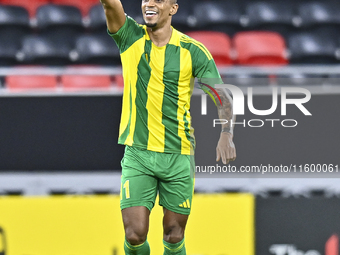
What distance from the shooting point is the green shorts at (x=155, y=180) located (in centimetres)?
328

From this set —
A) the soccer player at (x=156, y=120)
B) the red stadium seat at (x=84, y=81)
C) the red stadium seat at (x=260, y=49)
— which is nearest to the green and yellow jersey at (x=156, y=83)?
the soccer player at (x=156, y=120)

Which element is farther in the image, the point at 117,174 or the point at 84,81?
the point at 84,81

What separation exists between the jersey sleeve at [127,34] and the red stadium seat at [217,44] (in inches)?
98.3

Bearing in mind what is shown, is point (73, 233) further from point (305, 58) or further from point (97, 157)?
point (305, 58)

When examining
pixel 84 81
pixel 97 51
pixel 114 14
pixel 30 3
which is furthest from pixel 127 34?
pixel 30 3

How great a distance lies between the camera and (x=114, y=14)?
10.2 feet

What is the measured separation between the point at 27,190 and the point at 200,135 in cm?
155

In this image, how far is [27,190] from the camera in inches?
184

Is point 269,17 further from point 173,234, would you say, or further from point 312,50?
point 173,234

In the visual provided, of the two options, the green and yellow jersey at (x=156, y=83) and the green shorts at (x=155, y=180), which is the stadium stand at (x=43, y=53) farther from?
the green shorts at (x=155, y=180)

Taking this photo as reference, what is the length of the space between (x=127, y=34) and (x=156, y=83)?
33 centimetres

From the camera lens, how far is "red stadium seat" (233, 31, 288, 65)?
5.88 m

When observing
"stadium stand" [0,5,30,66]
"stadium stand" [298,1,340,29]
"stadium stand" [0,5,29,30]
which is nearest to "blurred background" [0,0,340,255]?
"stadium stand" [0,5,30,66]

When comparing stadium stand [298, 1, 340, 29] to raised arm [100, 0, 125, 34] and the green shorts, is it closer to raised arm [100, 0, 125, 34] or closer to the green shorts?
the green shorts
